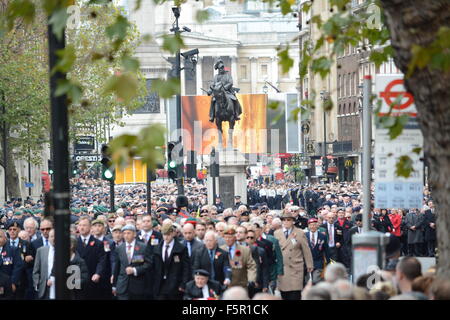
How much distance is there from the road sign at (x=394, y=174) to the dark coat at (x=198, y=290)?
6.95 feet

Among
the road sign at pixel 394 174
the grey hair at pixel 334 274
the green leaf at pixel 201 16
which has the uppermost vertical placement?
the green leaf at pixel 201 16

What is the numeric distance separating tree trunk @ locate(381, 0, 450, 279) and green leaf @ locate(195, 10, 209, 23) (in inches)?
56.2

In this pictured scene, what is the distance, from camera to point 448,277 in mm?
9867

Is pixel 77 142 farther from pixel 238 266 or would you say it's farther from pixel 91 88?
pixel 238 266

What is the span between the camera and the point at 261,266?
16.8 metres

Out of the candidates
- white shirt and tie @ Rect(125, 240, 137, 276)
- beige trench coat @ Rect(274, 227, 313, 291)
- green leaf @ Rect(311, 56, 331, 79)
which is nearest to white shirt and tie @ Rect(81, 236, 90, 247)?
white shirt and tie @ Rect(125, 240, 137, 276)

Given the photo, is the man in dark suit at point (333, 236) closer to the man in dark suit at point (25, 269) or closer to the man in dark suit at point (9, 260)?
the man in dark suit at point (25, 269)

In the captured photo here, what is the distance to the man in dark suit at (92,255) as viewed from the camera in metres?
16.9

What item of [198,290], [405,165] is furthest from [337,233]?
[405,165]

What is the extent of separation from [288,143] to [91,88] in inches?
526

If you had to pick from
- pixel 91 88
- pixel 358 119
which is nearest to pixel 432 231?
pixel 91 88

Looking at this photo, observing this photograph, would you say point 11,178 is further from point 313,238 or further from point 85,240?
point 85,240

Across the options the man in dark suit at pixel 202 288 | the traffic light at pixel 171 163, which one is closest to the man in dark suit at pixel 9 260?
the man in dark suit at pixel 202 288

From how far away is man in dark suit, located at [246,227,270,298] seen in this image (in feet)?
53.0
